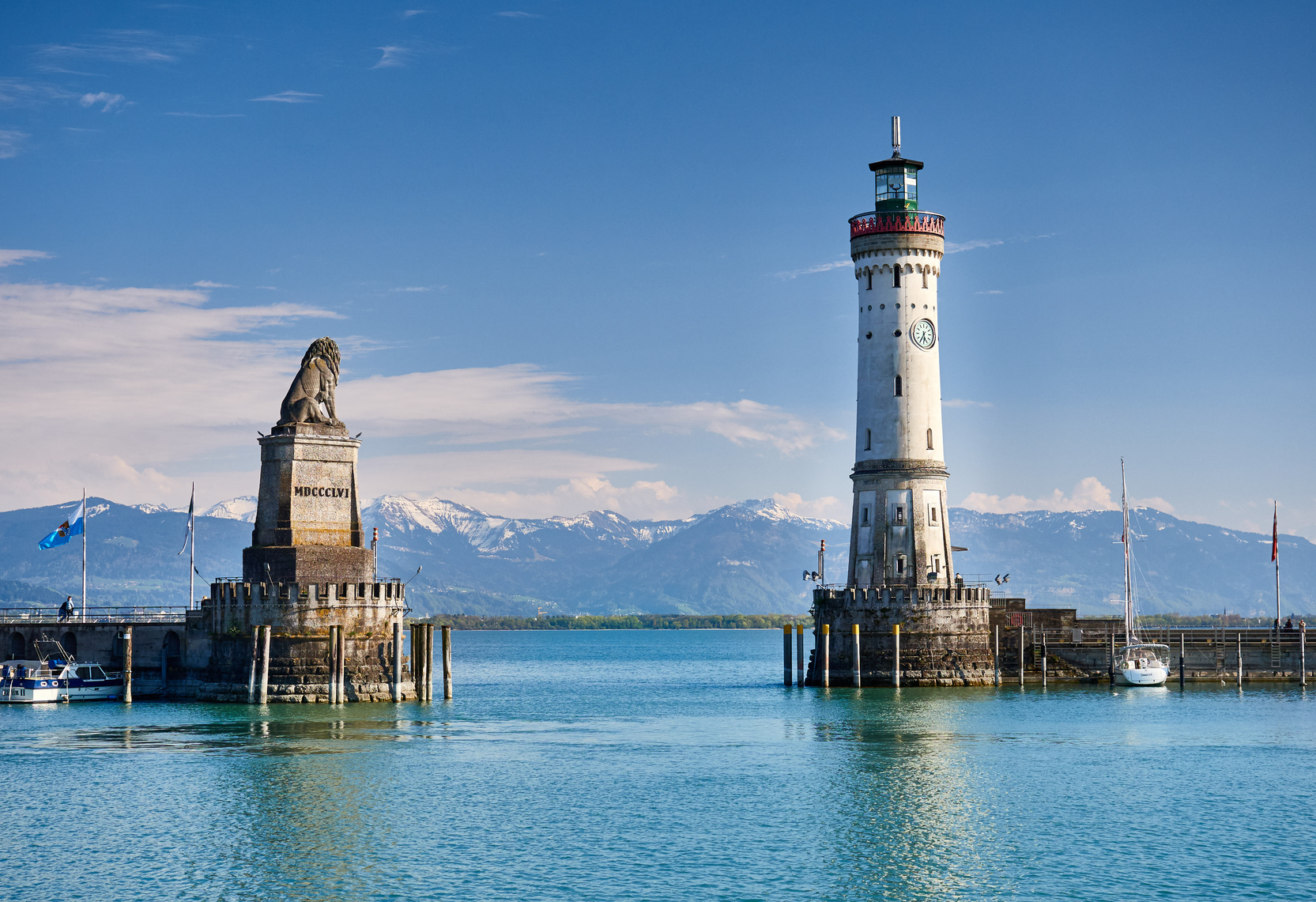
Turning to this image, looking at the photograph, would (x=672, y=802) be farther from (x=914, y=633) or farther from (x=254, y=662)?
(x=914, y=633)

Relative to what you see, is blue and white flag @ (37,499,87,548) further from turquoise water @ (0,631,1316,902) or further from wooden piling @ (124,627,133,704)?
turquoise water @ (0,631,1316,902)

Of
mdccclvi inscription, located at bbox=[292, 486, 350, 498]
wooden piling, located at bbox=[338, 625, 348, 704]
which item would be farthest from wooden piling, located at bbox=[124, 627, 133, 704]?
mdccclvi inscription, located at bbox=[292, 486, 350, 498]

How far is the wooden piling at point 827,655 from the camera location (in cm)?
8956

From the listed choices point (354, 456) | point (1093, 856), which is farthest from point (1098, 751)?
point (354, 456)

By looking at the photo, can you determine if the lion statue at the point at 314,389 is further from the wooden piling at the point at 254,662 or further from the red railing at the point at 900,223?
the red railing at the point at 900,223

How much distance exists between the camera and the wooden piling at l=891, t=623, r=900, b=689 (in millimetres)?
87562

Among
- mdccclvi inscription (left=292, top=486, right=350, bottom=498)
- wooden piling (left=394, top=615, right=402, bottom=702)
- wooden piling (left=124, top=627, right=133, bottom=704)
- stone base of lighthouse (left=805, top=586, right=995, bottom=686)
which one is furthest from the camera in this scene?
stone base of lighthouse (left=805, top=586, right=995, bottom=686)

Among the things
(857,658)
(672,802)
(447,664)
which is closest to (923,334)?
(857,658)

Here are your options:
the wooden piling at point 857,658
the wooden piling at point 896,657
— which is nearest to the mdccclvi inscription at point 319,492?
the wooden piling at point 857,658

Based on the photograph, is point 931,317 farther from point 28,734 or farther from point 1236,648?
point 28,734

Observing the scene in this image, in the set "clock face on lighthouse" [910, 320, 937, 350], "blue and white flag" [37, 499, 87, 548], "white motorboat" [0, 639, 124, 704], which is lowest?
"white motorboat" [0, 639, 124, 704]

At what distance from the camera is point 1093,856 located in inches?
1793

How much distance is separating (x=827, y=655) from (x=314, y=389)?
32.6 meters

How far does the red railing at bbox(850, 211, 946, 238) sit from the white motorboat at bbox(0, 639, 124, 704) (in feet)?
166
